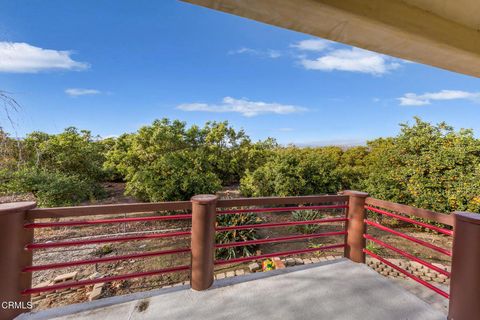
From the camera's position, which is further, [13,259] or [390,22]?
[390,22]

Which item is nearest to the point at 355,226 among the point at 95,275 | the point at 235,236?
the point at 235,236

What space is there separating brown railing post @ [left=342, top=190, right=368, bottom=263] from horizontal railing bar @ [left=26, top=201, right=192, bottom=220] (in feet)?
6.43

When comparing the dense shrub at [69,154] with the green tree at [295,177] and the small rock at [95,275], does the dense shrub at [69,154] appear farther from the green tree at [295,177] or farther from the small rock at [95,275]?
the green tree at [295,177]

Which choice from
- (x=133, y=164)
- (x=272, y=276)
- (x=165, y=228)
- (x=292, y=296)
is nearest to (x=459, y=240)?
(x=292, y=296)

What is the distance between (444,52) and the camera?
2.18 metres

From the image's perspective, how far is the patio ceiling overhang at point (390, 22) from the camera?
1.62 m

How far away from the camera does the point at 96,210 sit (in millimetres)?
1781

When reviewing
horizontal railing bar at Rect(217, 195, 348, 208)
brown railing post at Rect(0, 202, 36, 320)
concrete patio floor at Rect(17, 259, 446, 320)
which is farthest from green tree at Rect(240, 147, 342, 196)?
brown railing post at Rect(0, 202, 36, 320)

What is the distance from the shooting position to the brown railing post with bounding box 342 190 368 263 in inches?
101

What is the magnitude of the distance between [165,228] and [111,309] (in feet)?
13.8

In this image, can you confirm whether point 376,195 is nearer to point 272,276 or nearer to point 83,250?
point 272,276

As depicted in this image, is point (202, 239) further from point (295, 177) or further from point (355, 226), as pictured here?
point (295, 177)

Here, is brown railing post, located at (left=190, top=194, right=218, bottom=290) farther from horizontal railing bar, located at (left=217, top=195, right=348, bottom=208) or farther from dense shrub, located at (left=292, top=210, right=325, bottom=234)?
dense shrub, located at (left=292, top=210, right=325, bottom=234)

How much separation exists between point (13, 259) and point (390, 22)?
3582 millimetres
